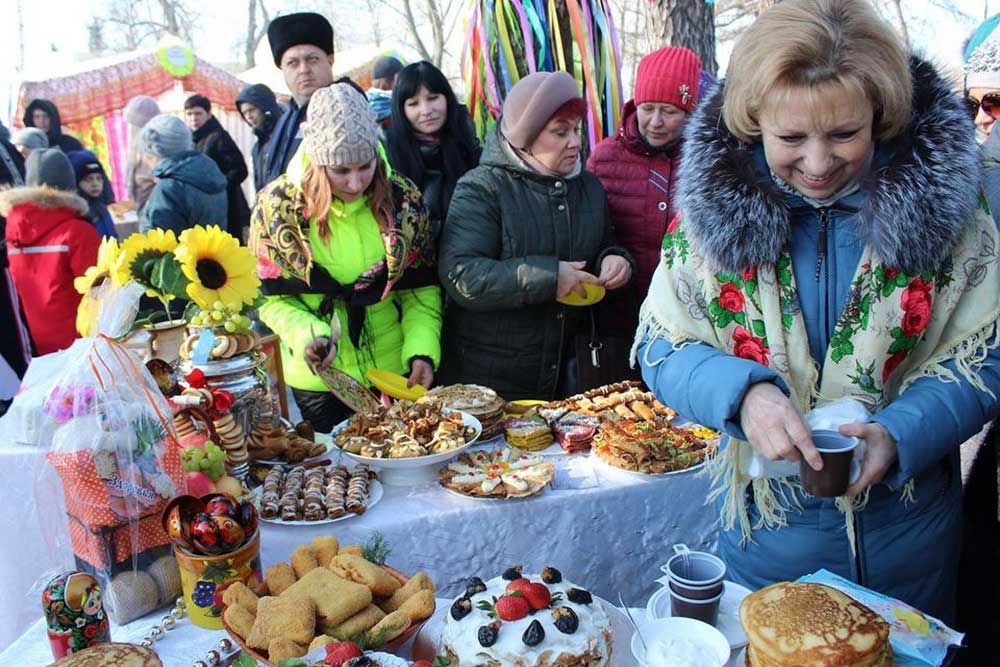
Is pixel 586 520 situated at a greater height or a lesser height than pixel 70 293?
lesser

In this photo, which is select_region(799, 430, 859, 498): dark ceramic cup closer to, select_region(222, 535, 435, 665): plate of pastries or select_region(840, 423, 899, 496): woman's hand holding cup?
select_region(840, 423, 899, 496): woman's hand holding cup

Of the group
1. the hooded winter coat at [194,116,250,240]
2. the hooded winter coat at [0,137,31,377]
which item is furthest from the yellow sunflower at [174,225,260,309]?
the hooded winter coat at [194,116,250,240]

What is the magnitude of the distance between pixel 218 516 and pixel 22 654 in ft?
1.51

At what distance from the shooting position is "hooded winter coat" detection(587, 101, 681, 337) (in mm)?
3270

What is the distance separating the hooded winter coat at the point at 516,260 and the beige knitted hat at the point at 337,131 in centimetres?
48

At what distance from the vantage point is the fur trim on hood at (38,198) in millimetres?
4422

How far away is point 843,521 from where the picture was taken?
1.65 metres

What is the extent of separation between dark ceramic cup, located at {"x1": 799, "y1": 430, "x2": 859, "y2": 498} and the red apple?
1.25 m

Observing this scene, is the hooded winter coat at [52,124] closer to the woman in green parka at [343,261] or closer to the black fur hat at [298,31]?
the black fur hat at [298,31]

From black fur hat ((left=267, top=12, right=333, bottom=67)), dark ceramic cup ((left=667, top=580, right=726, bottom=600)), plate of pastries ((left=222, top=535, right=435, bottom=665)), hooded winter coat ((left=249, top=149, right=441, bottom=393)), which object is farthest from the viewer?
black fur hat ((left=267, top=12, right=333, bottom=67))

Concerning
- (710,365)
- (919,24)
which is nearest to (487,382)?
(710,365)

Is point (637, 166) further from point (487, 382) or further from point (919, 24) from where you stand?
point (919, 24)

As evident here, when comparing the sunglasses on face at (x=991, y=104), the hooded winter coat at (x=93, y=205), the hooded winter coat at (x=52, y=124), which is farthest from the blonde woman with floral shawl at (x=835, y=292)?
the hooded winter coat at (x=52, y=124)

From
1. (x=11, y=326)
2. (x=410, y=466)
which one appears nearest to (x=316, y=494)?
(x=410, y=466)
